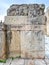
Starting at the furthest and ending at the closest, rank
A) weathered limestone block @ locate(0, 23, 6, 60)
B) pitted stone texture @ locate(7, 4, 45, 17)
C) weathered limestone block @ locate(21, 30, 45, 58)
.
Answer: pitted stone texture @ locate(7, 4, 45, 17)
weathered limestone block @ locate(21, 30, 45, 58)
weathered limestone block @ locate(0, 23, 6, 60)

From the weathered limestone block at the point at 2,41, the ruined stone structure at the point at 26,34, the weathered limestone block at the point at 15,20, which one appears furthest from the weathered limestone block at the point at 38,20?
the weathered limestone block at the point at 2,41

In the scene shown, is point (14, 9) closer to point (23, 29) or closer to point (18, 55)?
point (23, 29)

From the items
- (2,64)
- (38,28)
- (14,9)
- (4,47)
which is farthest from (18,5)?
(2,64)

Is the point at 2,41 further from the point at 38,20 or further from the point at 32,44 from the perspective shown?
the point at 38,20

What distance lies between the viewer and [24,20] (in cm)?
452

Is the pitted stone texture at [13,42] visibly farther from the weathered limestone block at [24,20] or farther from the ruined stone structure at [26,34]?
the weathered limestone block at [24,20]

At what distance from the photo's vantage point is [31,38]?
4.51 m

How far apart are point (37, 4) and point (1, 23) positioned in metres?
1.08

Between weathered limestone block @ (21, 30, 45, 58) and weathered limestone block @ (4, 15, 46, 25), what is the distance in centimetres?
22

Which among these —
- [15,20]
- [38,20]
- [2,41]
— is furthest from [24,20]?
[2,41]

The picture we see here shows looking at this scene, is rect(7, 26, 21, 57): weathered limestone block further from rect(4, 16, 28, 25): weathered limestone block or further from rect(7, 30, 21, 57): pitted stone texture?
rect(4, 16, 28, 25): weathered limestone block

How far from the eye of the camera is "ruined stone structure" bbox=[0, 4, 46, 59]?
4.50 metres

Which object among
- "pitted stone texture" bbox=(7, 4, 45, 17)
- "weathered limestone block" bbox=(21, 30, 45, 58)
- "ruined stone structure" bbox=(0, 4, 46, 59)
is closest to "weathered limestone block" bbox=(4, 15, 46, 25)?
"ruined stone structure" bbox=(0, 4, 46, 59)

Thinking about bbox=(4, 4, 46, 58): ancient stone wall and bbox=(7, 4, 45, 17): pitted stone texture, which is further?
bbox=(7, 4, 45, 17): pitted stone texture
